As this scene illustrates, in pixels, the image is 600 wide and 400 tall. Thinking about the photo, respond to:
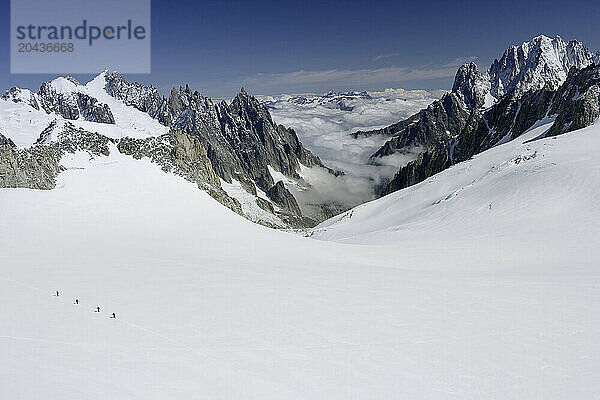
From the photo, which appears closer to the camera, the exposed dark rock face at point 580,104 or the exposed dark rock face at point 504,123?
the exposed dark rock face at point 580,104

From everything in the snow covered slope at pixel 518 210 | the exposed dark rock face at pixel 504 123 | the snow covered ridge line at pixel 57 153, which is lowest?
the snow covered slope at pixel 518 210

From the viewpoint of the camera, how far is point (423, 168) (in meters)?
158

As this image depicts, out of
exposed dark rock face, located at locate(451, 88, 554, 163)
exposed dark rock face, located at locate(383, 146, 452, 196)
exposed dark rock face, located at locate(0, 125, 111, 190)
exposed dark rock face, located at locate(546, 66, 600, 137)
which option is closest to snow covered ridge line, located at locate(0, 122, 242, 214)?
exposed dark rock face, located at locate(0, 125, 111, 190)

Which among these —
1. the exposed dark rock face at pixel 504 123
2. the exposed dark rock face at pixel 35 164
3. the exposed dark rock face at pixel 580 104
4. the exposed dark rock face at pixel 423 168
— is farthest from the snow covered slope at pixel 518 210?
the exposed dark rock face at pixel 423 168

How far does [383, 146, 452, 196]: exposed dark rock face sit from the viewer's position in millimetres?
150750

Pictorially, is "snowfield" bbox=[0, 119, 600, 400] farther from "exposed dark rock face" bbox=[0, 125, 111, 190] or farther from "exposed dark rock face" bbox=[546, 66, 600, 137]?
"exposed dark rock face" bbox=[546, 66, 600, 137]

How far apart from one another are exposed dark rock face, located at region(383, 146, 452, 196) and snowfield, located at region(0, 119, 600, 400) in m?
119

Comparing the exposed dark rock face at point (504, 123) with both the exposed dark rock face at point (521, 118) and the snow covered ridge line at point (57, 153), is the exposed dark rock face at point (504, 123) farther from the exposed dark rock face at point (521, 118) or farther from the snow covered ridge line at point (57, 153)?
the snow covered ridge line at point (57, 153)

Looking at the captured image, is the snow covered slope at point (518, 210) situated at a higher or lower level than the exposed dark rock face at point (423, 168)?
lower

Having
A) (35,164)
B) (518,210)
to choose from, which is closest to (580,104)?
(518,210)

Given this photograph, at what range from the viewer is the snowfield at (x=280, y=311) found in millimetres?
Result: 10367

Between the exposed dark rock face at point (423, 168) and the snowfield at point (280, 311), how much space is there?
119 metres

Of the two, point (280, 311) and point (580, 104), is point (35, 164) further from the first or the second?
point (580, 104)

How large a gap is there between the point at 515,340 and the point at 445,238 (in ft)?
81.3
